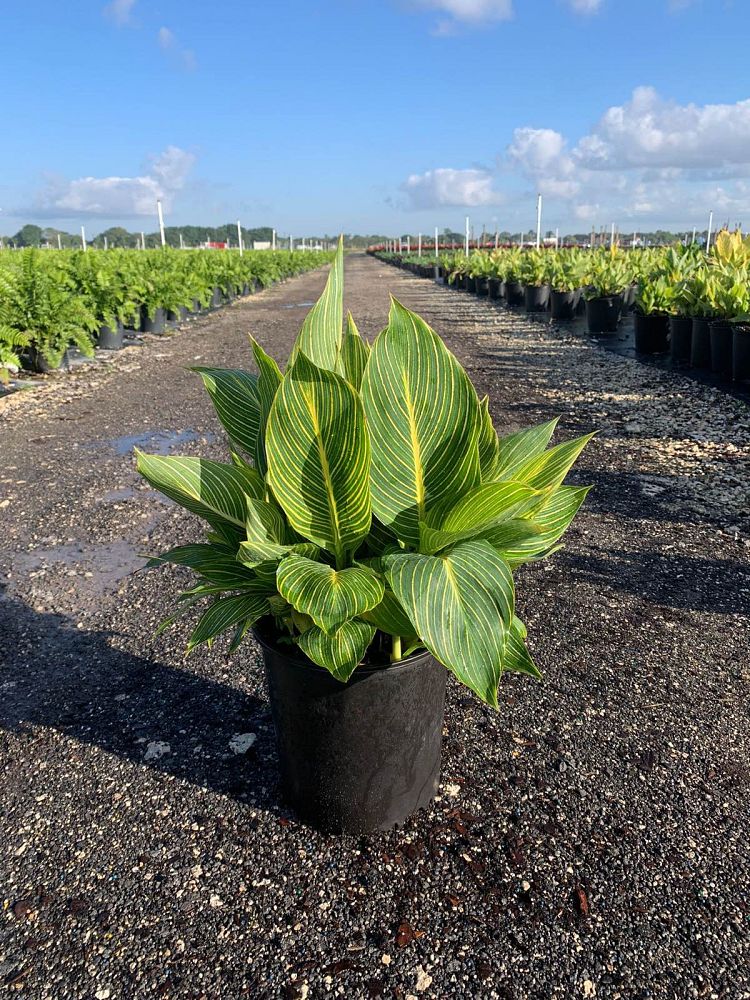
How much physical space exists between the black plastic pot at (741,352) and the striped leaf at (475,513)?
609 cm

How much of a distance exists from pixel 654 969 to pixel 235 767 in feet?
3.89

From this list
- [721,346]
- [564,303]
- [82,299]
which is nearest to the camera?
[721,346]

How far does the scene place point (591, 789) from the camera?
1.91 meters

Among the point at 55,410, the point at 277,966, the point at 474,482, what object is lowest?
the point at 277,966

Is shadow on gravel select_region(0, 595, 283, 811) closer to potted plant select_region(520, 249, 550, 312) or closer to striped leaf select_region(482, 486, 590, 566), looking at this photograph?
striped leaf select_region(482, 486, 590, 566)

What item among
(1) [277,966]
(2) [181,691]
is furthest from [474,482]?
(2) [181,691]

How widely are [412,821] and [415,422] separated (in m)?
1.10

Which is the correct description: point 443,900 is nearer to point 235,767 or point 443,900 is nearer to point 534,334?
point 235,767

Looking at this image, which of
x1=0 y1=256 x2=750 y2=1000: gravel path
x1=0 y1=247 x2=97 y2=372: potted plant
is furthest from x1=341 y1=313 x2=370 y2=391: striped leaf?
x1=0 y1=247 x2=97 y2=372: potted plant

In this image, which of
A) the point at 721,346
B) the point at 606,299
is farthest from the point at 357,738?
the point at 606,299

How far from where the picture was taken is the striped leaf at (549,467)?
1.54 metres

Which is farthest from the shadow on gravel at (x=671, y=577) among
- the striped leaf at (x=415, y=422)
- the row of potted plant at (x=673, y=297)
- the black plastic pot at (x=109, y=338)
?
the black plastic pot at (x=109, y=338)

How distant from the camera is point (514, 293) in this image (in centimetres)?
1616

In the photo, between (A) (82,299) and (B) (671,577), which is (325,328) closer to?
(B) (671,577)
